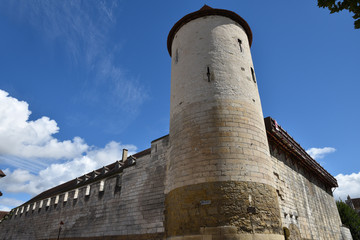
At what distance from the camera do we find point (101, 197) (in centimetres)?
1379

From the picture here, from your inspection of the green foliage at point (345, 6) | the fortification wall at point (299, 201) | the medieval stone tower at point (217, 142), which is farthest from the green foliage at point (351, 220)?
the green foliage at point (345, 6)

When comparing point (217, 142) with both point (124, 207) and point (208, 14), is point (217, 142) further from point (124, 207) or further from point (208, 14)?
point (124, 207)

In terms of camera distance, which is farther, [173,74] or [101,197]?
[101,197]

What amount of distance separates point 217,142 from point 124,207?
22.4 feet

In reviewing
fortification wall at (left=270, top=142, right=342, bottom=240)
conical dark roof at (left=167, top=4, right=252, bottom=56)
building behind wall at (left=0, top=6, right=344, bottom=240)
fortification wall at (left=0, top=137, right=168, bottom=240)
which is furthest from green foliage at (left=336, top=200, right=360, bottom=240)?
fortification wall at (left=0, top=137, right=168, bottom=240)

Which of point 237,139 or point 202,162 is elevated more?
point 237,139

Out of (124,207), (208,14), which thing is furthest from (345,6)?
(124,207)

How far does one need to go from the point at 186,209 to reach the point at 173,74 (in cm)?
593

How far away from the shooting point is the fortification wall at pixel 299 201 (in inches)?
438

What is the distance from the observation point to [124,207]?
38.9 feet

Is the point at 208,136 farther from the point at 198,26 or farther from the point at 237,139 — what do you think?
the point at 198,26

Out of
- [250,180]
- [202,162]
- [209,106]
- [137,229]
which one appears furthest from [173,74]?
[137,229]

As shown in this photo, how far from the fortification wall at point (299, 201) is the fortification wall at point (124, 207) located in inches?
216

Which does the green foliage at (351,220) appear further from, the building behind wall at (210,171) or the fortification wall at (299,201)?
the building behind wall at (210,171)
